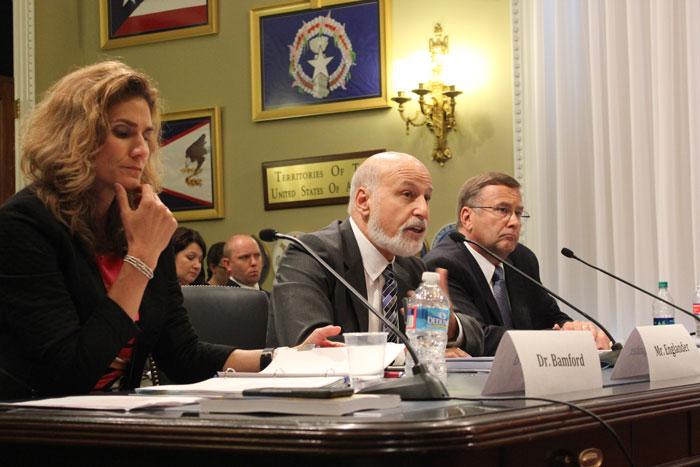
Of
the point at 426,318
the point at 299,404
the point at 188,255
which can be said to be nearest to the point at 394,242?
the point at 426,318

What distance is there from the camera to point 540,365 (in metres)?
1.79

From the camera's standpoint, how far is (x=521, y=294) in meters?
4.39

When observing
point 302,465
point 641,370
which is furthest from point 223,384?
point 641,370

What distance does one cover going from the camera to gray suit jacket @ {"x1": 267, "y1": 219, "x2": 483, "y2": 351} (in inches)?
122

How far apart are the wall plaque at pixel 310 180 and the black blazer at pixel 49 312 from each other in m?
4.65

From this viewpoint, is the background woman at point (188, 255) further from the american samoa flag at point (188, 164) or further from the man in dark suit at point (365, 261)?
the man in dark suit at point (365, 261)

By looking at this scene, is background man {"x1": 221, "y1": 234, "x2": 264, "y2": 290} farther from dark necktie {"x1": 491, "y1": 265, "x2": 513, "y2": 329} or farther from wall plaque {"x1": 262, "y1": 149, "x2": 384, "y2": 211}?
dark necktie {"x1": 491, "y1": 265, "x2": 513, "y2": 329}

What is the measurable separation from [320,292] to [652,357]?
121 centimetres

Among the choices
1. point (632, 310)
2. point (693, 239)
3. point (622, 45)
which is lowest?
point (632, 310)

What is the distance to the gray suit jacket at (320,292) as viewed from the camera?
310 centimetres

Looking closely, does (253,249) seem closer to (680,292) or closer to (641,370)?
(680,292)

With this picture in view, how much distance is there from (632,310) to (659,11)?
5.46 ft

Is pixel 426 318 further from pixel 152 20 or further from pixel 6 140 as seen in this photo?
pixel 6 140

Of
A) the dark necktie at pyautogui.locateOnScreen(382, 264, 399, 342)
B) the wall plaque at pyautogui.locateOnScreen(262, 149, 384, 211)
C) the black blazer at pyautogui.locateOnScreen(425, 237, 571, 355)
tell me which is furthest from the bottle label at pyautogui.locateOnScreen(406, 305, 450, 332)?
the wall plaque at pyautogui.locateOnScreen(262, 149, 384, 211)
